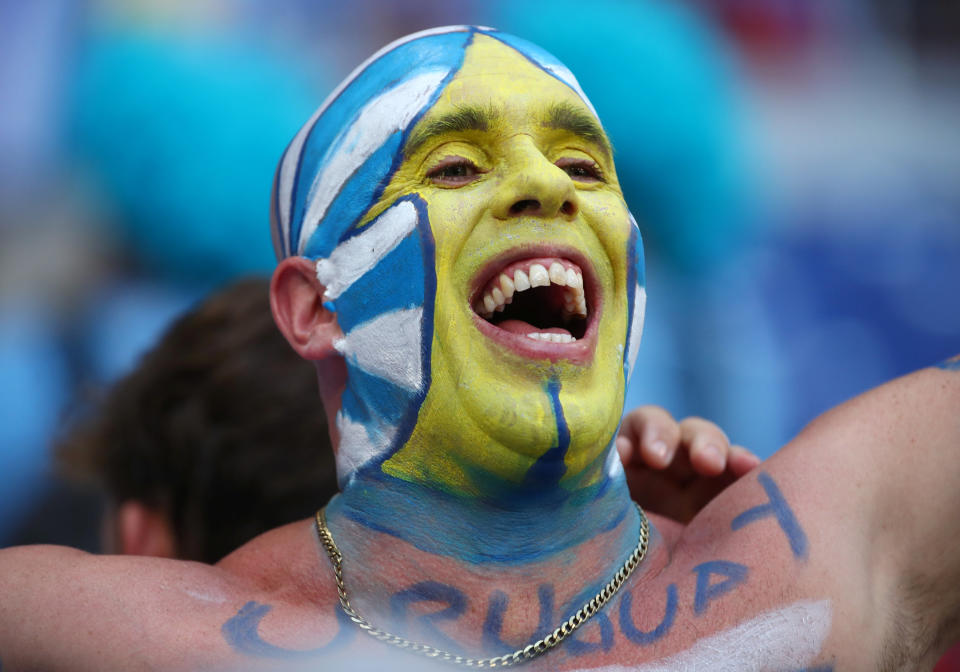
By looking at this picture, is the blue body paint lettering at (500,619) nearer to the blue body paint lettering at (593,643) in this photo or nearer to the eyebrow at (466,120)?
the blue body paint lettering at (593,643)

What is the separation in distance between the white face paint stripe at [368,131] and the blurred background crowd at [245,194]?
5.35 feet

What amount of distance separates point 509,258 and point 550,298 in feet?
0.79

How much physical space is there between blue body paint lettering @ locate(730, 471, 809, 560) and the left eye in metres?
0.74

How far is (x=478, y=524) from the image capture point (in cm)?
194

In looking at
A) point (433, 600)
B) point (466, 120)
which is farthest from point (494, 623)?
point (466, 120)

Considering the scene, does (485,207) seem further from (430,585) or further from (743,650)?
(743,650)

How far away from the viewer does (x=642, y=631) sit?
194 centimetres

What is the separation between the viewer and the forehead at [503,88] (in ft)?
6.71

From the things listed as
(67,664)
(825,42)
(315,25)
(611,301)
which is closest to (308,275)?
(611,301)

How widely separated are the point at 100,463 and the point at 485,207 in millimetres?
1869

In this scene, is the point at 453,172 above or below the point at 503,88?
below

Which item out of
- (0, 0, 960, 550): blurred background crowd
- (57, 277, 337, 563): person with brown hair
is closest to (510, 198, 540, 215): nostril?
(57, 277, 337, 563): person with brown hair

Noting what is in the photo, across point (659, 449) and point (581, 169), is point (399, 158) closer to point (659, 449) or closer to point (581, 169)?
point (581, 169)

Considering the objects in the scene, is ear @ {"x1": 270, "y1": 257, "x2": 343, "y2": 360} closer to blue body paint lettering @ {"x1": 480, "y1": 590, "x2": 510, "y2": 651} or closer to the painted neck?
the painted neck
